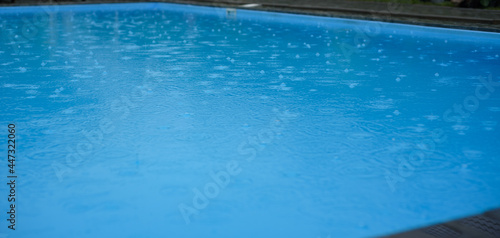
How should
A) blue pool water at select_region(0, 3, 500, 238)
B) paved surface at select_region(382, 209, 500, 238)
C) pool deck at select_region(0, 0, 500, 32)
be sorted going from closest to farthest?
1. paved surface at select_region(382, 209, 500, 238)
2. blue pool water at select_region(0, 3, 500, 238)
3. pool deck at select_region(0, 0, 500, 32)

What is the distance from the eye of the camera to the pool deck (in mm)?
9984

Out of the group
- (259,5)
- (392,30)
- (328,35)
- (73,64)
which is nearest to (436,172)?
(73,64)

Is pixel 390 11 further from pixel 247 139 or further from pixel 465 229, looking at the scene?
pixel 465 229

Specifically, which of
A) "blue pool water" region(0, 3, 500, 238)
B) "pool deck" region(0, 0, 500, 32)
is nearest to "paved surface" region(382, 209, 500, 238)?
"blue pool water" region(0, 3, 500, 238)

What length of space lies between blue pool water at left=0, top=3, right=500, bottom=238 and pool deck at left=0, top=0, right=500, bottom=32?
64.5 inches

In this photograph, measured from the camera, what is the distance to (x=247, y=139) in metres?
4.18

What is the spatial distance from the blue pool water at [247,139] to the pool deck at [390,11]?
1.64 meters

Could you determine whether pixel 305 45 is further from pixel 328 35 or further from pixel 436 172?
pixel 436 172

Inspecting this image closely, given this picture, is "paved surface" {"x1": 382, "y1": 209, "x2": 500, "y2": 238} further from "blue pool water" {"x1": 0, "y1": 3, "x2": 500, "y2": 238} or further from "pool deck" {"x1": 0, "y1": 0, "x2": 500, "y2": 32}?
"pool deck" {"x1": 0, "y1": 0, "x2": 500, "y2": 32}

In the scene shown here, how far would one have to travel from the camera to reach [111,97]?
213 inches

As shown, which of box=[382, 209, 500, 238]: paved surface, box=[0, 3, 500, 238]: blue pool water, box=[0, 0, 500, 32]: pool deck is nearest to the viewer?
box=[382, 209, 500, 238]: paved surface

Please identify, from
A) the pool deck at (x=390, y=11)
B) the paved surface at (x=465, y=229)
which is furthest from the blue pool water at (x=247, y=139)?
the pool deck at (x=390, y=11)

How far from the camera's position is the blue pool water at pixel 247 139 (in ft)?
9.62

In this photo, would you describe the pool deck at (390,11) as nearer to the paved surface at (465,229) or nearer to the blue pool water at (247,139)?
the blue pool water at (247,139)
